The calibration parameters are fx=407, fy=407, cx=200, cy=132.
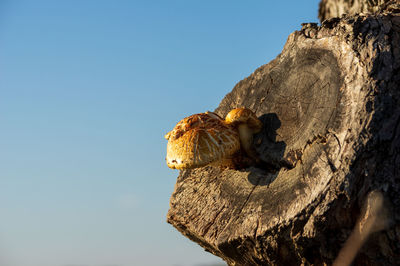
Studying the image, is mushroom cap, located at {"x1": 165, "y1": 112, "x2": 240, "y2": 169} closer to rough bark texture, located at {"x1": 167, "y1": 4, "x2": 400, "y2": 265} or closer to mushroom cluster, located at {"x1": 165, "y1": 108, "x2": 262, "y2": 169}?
mushroom cluster, located at {"x1": 165, "y1": 108, "x2": 262, "y2": 169}

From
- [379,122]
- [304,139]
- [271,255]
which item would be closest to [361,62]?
[379,122]

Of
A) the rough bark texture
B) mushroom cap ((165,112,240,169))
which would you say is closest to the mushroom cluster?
mushroom cap ((165,112,240,169))

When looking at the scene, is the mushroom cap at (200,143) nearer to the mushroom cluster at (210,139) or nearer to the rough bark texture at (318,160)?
the mushroom cluster at (210,139)

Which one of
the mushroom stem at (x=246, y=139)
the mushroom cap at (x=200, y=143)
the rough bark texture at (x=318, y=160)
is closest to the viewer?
the rough bark texture at (x=318, y=160)

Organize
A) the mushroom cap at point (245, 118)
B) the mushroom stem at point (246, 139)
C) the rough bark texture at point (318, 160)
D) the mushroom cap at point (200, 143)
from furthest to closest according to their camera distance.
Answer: the mushroom stem at point (246, 139) < the mushroom cap at point (245, 118) < the mushroom cap at point (200, 143) < the rough bark texture at point (318, 160)

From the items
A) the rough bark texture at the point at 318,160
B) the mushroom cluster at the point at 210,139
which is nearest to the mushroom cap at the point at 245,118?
the mushroom cluster at the point at 210,139

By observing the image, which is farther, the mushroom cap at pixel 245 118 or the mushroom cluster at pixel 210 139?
the mushroom cap at pixel 245 118

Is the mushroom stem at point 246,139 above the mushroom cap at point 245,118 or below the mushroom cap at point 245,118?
below

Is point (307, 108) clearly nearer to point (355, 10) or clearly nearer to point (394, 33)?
point (394, 33)

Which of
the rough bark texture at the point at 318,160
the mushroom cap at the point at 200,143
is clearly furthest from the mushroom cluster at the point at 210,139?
the rough bark texture at the point at 318,160
